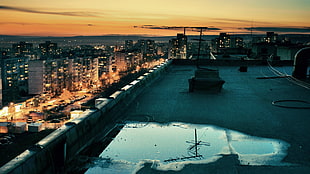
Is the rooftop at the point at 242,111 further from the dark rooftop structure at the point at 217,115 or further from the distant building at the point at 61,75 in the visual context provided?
the distant building at the point at 61,75

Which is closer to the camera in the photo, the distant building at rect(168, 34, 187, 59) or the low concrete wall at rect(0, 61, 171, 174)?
the low concrete wall at rect(0, 61, 171, 174)

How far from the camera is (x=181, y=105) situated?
9000 mm

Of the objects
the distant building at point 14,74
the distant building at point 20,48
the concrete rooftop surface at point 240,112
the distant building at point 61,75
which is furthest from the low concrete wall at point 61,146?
the distant building at point 20,48

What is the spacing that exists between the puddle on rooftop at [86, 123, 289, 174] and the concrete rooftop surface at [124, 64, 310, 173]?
0.66ft

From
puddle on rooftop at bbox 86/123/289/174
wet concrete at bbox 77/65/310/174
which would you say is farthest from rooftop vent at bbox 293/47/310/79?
puddle on rooftop at bbox 86/123/289/174

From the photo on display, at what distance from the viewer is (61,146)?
473 centimetres

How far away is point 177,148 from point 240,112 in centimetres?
330

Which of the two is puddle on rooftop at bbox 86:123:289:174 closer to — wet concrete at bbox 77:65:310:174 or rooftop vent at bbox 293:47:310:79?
wet concrete at bbox 77:65:310:174

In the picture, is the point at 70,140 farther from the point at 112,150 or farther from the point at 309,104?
the point at 309,104

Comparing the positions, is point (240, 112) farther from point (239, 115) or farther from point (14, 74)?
point (14, 74)

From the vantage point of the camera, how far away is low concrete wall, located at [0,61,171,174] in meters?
3.80

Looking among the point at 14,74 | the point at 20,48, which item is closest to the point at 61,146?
the point at 14,74

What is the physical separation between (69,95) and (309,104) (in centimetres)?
7908

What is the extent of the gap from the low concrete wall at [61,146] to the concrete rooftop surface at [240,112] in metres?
1.31
